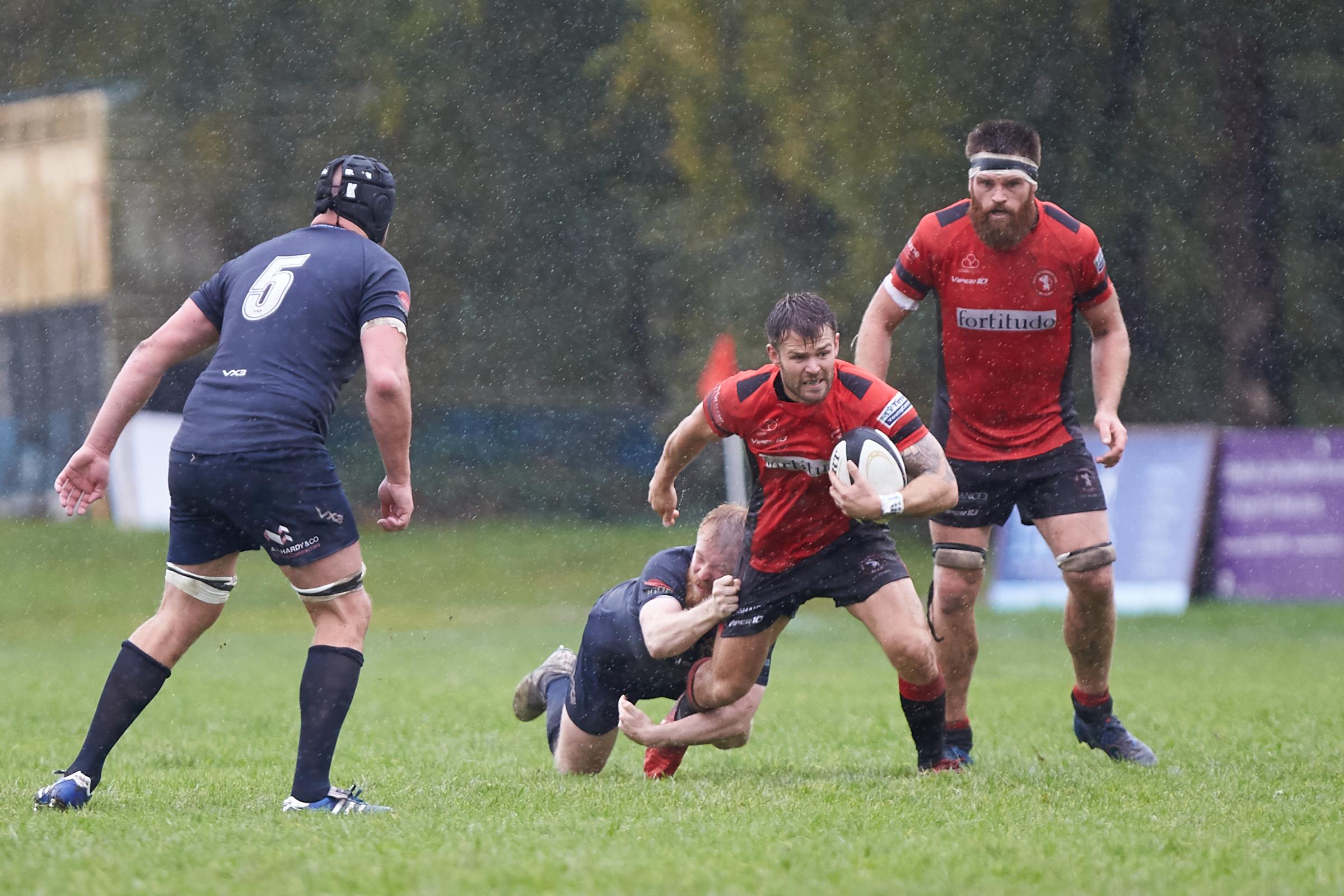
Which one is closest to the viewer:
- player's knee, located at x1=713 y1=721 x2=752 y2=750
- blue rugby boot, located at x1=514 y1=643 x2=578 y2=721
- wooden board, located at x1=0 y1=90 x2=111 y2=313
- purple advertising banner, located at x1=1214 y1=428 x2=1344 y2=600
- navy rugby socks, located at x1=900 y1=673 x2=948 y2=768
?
navy rugby socks, located at x1=900 y1=673 x2=948 y2=768

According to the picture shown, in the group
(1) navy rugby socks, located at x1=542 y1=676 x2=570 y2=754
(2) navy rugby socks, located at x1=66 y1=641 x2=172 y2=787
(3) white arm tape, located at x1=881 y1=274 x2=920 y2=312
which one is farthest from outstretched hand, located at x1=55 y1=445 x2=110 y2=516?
(3) white arm tape, located at x1=881 y1=274 x2=920 y2=312

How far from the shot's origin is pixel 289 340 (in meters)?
5.15

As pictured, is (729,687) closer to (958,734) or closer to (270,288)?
(958,734)

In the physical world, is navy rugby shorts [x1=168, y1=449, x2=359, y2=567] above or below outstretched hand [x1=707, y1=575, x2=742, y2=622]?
above

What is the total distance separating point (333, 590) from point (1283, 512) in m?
12.4

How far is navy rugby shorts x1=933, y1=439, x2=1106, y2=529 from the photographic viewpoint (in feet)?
21.3

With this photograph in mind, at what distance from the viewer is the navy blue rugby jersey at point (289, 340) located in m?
5.04

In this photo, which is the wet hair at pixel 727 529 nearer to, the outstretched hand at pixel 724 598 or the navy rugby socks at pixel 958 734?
the outstretched hand at pixel 724 598

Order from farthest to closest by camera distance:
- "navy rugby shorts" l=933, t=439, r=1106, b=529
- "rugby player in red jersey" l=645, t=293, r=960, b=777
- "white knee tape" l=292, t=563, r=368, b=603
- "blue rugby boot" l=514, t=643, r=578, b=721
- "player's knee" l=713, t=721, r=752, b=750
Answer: "blue rugby boot" l=514, t=643, r=578, b=721
"navy rugby shorts" l=933, t=439, r=1106, b=529
"player's knee" l=713, t=721, r=752, b=750
"rugby player in red jersey" l=645, t=293, r=960, b=777
"white knee tape" l=292, t=563, r=368, b=603

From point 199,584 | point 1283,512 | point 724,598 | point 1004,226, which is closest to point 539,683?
point 724,598

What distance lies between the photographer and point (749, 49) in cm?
2450

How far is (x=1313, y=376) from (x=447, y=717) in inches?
671

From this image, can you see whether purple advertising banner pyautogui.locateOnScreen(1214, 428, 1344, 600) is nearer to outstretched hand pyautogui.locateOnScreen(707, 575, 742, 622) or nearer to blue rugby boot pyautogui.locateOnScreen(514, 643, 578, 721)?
blue rugby boot pyautogui.locateOnScreen(514, 643, 578, 721)

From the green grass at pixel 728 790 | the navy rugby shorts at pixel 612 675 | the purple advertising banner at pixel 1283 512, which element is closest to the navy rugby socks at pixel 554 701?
the green grass at pixel 728 790
